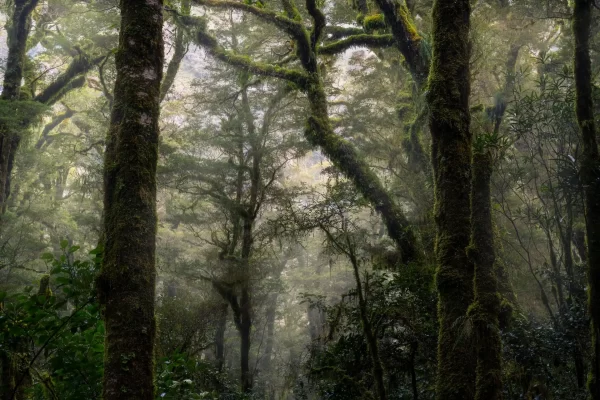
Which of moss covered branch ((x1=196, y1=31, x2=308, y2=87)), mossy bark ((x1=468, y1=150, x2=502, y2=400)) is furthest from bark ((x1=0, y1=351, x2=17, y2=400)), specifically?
A: moss covered branch ((x1=196, y1=31, x2=308, y2=87))

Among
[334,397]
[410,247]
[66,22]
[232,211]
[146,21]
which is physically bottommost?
[334,397]

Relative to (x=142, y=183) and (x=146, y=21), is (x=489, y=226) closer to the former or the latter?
(x=142, y=183)

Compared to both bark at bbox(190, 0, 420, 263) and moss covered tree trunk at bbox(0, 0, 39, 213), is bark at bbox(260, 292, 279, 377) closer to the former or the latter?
moss covered tree trunk at bbox(0, 0, 39, 213)

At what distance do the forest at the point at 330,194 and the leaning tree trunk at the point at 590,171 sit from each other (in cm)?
2

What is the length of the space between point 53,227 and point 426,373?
1917 centimetres

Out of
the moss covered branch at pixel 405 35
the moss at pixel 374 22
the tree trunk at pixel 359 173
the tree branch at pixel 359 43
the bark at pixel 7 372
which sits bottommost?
the bark at pixel 7 372

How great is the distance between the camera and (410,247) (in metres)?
9.76

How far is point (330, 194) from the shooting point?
12.5 meters

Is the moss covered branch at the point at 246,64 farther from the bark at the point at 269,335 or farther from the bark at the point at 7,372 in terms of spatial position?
the bark at the point at 269,335

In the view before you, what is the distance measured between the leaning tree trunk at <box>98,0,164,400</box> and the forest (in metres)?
0.02

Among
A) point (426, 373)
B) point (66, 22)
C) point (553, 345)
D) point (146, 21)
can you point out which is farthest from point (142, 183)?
point (66, 22)

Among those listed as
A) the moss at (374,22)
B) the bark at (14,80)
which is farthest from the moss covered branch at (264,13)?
the bark at (14,80)

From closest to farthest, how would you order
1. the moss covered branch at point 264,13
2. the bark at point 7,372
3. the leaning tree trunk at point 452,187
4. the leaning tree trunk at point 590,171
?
the bark at point 7,372, the leaning tree trunk at point 452,187, the leaning tree trunk at point 590,171, the moss covered branch at point 264,13

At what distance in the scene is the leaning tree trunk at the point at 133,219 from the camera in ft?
9.80
